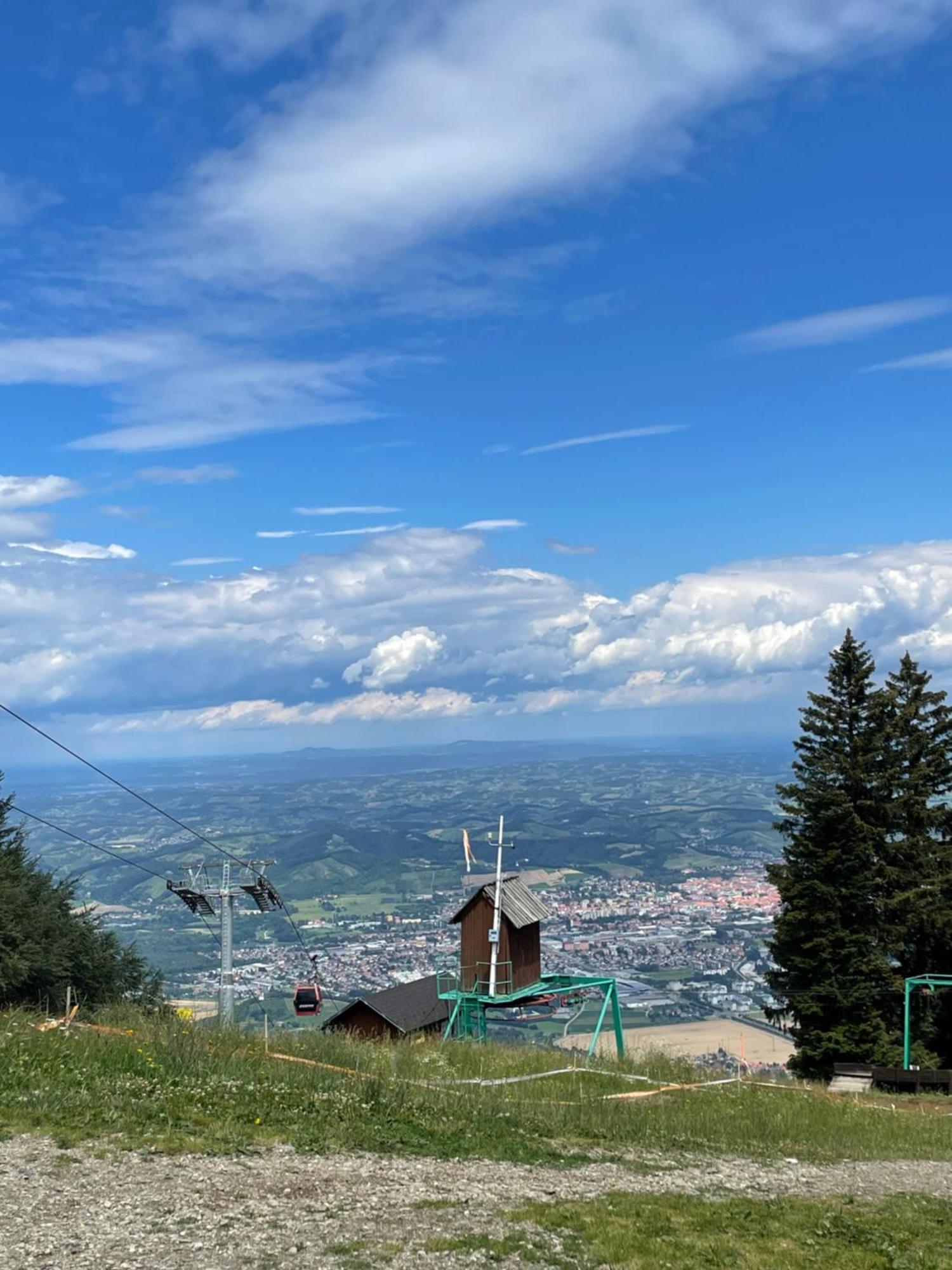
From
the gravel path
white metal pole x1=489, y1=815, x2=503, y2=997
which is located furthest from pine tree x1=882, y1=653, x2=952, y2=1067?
the gravel path

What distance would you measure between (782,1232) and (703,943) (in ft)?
281

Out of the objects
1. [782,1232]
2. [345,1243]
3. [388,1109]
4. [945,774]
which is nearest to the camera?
[345,1243]

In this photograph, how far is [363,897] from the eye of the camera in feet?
461

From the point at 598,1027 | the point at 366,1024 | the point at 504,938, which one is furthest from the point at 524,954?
the point at 598,1027

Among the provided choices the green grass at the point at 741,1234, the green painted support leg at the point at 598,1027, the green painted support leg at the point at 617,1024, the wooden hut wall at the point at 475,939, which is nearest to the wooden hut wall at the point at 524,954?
the wooden hut wall at the point at 475,939

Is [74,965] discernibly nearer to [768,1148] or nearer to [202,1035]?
[202,1035]

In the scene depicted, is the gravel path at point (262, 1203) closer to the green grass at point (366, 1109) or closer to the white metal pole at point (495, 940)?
the green grass at point (366, 1109)

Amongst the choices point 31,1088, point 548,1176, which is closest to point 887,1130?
point 548,1176

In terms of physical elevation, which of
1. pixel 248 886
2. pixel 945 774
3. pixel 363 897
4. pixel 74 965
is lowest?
pixel 363 897

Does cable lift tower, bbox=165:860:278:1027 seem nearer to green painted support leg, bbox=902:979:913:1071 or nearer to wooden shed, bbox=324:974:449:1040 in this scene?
wooden shed, bbox=324:974:449:1040

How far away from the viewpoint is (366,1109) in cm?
1531

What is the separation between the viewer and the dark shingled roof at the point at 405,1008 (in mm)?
35688

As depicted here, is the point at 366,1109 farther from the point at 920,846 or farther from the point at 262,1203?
the point at 920,846

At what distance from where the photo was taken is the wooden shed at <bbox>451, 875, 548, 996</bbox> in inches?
1361
